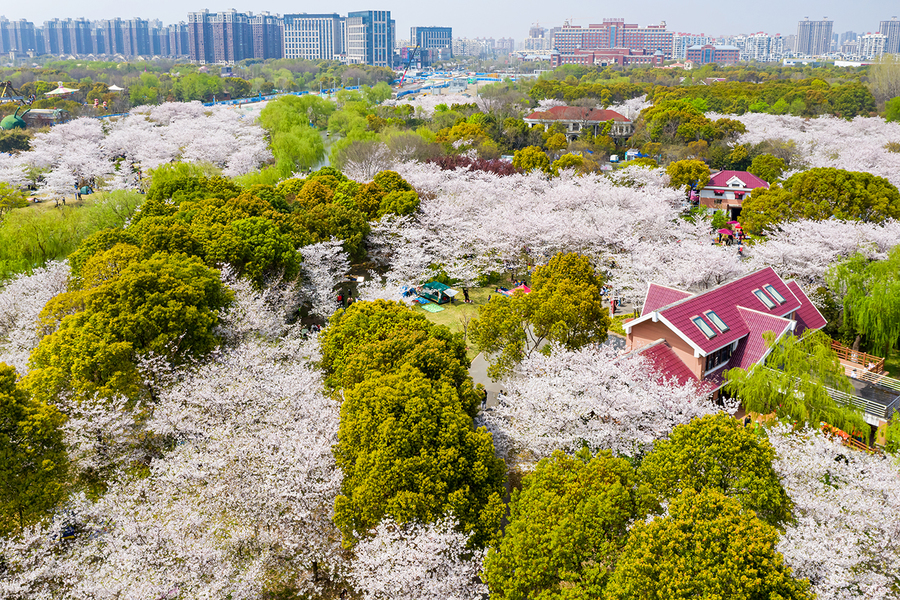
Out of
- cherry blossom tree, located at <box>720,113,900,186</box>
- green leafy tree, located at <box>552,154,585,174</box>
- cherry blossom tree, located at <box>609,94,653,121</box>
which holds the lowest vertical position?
green leafy tree, located at <box>552,154,585,174</box>

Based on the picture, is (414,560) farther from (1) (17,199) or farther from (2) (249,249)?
(1) (17,199)

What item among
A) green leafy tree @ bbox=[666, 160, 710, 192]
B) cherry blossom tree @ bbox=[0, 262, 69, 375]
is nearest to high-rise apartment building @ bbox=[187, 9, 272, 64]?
green leafy tree @ bbox=[666, 160, 710, 192]

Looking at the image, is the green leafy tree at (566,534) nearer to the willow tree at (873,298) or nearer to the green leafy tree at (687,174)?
the willow tree at (873,298)

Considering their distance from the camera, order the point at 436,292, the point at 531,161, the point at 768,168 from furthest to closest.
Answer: the point at 531,161, the point at 768,168, the point at 436,292

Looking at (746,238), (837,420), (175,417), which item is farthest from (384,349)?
(746,238)

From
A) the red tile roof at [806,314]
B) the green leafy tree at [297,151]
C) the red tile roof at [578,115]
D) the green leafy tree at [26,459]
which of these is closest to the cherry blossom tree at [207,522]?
the green leafy tree at [26,459]

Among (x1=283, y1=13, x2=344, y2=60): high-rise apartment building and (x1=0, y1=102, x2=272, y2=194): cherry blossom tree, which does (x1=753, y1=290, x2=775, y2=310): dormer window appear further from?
(x1=283, y1=13, x2=344, y2=60): high-rise apartment building

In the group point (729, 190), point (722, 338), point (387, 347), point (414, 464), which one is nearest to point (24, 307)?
point (387, 347)

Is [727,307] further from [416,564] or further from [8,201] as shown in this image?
[8,201]
